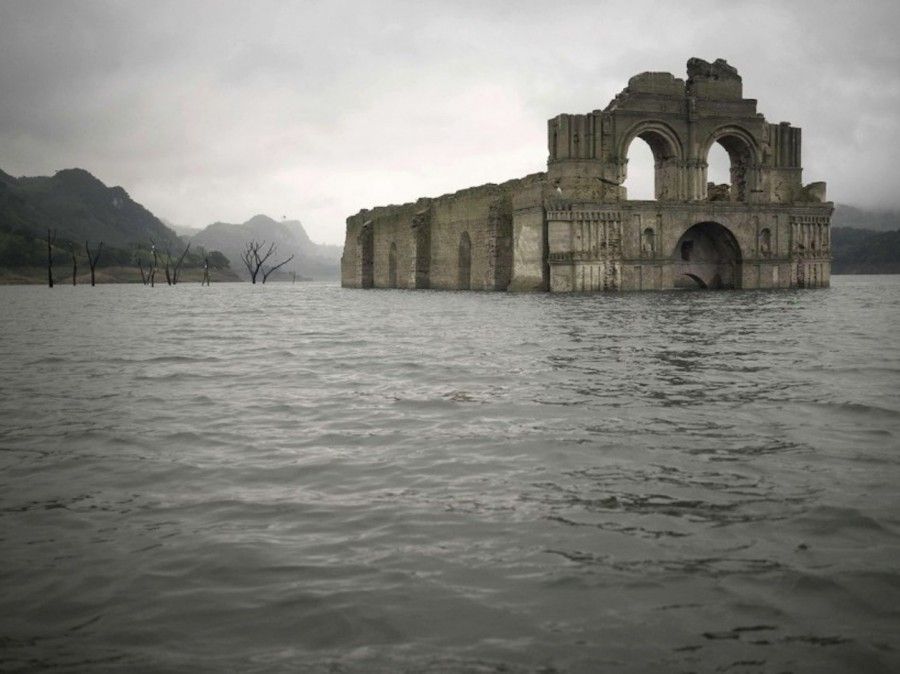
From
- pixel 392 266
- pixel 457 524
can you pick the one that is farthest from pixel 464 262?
pixel 457 524

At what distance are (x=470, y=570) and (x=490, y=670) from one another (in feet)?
3.20

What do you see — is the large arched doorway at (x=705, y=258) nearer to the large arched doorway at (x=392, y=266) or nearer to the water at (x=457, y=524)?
the large arched doorway at (x=392, y=266)

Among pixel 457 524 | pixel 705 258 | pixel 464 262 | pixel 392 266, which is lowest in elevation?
pixel 457 524

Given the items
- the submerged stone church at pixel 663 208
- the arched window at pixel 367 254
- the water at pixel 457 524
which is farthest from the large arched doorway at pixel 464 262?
the water at pixel 457 524

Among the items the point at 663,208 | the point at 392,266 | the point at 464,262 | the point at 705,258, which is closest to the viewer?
the point at 663,208

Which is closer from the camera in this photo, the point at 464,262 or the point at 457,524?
the point at 457,524

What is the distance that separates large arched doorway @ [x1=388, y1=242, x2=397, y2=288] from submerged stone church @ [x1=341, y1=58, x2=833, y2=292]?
17.0 meters

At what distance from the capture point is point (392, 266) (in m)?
69.8

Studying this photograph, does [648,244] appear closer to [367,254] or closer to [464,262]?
[464,262]

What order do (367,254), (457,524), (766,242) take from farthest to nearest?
1. (367,254)
2. (766,242)
3. (457,524)

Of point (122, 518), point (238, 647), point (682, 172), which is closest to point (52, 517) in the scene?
point (122, 518)

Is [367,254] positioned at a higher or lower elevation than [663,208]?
lower

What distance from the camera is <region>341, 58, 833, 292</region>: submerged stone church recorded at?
137ft

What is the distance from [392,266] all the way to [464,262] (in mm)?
16464
